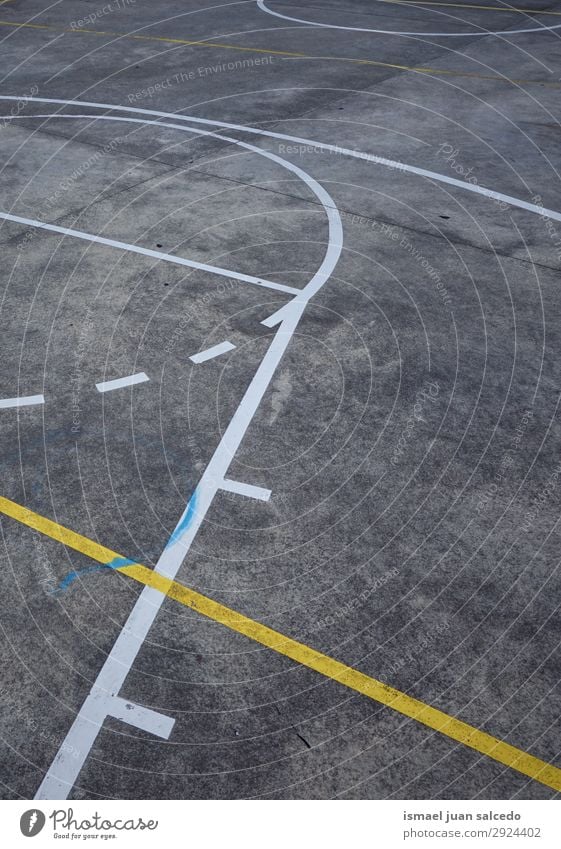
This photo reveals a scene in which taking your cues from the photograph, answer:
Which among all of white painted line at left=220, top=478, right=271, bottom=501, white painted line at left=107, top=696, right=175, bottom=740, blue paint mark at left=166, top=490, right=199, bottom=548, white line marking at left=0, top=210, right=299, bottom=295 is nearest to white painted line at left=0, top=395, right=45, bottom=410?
blue paint mark at left=166, top=490, right=199, bottom=548

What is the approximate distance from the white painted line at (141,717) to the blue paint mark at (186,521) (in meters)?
1.46

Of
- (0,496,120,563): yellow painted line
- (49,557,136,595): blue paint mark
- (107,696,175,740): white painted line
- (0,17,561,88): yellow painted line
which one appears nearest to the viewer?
(107,696,175,740): white painted line

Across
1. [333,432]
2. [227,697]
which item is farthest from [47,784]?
[333,432]

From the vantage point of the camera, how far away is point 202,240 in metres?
11.0

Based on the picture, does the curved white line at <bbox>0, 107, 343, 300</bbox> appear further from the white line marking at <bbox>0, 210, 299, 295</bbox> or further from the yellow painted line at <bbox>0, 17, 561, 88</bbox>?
the yellow painted line at <bbox>0, 17, 561, 88</bbox>

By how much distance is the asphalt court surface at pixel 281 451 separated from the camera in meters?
5.14

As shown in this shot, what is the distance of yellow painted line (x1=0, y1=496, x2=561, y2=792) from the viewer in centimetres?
499

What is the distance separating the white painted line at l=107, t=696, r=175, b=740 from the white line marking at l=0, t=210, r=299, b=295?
579 centimetres

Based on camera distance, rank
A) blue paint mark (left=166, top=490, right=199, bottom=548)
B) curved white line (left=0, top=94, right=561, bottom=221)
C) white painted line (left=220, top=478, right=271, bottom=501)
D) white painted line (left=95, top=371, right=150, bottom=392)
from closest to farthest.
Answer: blue paint mark (left=166, top=490, right=199, bottom=548)
white painted line (left=220, top=478, right=271, bottom=501)
white painted line (left=95, top=371, right=150, bottom=392)
curved white line (left=0, top=94, right=561, bottom=221)

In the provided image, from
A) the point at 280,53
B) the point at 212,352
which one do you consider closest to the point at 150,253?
the point at 212,352

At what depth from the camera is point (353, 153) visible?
44.8ft

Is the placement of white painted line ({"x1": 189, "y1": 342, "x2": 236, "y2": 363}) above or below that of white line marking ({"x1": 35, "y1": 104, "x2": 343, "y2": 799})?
above

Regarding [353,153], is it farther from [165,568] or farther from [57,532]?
[165,568]

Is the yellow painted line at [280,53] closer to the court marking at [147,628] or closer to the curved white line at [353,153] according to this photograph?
the curved white line at [353,153]
